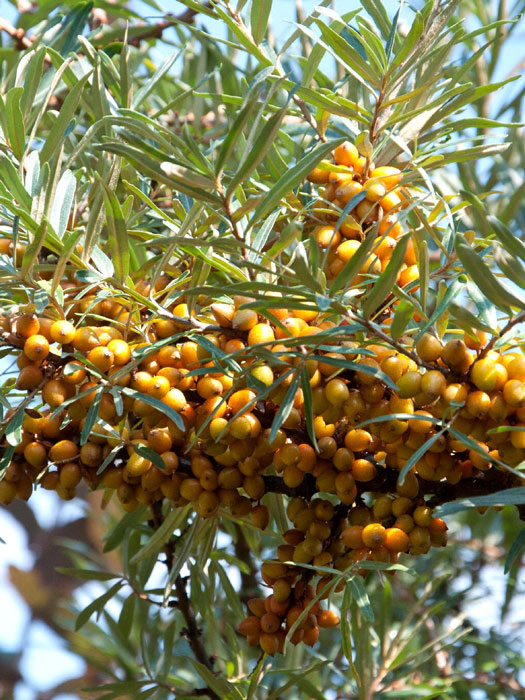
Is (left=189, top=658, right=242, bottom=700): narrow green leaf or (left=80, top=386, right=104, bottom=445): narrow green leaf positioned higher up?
(left=80, top=386, right=104, bottom=445): narrow green leaf

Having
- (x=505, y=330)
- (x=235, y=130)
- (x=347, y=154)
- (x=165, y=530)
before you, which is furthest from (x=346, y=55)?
(x=165, y=530)

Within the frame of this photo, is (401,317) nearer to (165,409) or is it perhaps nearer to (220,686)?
(165,409)

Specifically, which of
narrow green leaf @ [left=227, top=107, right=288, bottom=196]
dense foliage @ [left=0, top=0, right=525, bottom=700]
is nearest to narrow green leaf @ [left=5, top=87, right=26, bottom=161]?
dense foliage @ [left=0, top=0, right=525, bottom=700]

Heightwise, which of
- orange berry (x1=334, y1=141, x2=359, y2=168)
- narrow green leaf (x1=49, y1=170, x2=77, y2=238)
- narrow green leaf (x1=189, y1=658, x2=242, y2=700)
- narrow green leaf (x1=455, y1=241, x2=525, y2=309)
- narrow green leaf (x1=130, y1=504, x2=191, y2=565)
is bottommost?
narrow green leaf (x1=189, y1=658, x2=242, y2=700)

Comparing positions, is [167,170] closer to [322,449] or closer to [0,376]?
[322,449]

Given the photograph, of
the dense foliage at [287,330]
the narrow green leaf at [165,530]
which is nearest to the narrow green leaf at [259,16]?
the dense foliage at [287,330]

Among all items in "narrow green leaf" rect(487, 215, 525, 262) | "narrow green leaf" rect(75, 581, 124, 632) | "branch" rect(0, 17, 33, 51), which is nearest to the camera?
"narrow green leaf" rect(487, 215, 525, 262)

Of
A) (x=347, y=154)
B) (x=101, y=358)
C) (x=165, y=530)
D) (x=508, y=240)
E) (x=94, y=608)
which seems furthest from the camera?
(x=94, y=608)

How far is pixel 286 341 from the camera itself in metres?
0.63

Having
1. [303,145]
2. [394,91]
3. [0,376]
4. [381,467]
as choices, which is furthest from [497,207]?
[0,376]

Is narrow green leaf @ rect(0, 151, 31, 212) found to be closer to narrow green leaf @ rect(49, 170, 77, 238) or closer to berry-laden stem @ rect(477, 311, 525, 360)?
narrow green leaf @ rect(49, 170, 77, 238)

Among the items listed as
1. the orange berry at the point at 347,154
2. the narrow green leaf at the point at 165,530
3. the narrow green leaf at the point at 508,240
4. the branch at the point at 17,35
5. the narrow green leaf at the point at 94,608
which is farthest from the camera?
the branch at the point at 17,35

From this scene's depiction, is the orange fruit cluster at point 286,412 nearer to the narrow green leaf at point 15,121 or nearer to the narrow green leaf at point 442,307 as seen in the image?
the narrow green leaf at point 442,307

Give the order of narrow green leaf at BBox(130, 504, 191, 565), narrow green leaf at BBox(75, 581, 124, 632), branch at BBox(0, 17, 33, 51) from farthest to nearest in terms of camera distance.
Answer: branch at BBox(0, 17, 33, 51) < narrow green leaf at BBox(75, 581, 124, 632) < narrow green leaf at BBox(130, 504, 191, 565)
